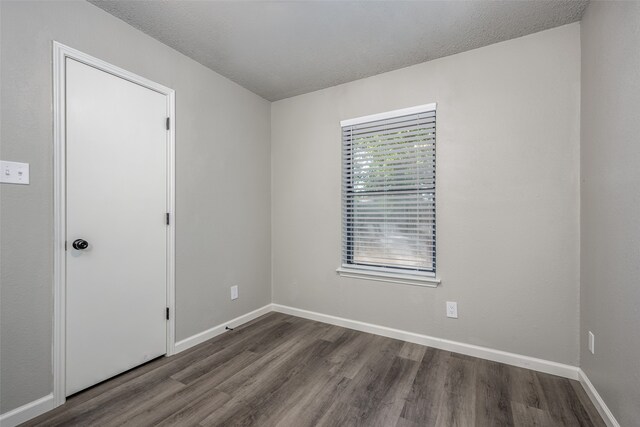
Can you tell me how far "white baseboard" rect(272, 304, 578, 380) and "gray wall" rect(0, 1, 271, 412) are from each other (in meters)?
0.94

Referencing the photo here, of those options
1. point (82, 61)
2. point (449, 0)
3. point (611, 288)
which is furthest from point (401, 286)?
point (82, 61)

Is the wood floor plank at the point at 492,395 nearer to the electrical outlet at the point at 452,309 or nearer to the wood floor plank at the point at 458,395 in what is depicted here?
the wood floor plank at the point at 458,395

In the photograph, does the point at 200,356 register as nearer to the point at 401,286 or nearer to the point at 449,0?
the point at 401,286

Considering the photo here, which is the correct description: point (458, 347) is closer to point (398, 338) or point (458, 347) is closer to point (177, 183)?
point (398, 338)

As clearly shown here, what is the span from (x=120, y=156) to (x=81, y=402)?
1639 millimetres

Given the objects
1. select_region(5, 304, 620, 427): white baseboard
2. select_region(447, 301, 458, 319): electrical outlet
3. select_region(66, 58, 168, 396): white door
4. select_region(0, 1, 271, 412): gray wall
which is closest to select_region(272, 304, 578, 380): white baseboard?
select_region(5, 304, 620, 427): white baseboard

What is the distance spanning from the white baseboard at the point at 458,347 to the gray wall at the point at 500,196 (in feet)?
0.16

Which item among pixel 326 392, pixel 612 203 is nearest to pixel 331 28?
pixel 612 203

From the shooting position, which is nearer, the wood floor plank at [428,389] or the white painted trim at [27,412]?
the white painted trim at [27,412]

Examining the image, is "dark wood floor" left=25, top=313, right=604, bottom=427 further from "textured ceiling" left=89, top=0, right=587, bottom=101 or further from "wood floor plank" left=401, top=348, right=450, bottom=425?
"textured ceiling" left=89, top=0, right=587, bottom=101

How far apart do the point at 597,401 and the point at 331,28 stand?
3.04 m

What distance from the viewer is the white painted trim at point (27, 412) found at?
59.3 inches

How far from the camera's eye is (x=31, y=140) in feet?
5.31

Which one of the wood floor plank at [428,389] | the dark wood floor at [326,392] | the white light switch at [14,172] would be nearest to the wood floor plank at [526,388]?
the dark wood floor at [326,392]
